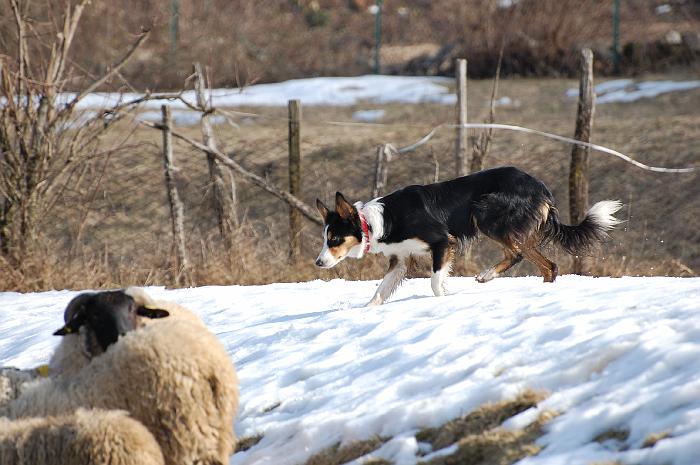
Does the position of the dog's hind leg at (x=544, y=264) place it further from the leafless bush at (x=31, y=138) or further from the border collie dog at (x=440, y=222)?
the leafless bush at (x=31, y=138)

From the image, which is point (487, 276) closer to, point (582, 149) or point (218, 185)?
point (582, 149)

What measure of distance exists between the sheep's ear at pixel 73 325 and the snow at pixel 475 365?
1068 millimetres

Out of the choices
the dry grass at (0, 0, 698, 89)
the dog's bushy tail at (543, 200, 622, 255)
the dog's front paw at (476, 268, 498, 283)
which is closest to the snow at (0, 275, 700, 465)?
the dog's front paw at (476, 268, 498, 283)

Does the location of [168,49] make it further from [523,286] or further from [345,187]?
[523,286]

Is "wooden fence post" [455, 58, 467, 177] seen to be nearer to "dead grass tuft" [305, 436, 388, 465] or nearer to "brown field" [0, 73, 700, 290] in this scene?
"brown field" [0, 73, 700, 290]

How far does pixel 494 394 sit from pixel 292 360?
5.76 feet

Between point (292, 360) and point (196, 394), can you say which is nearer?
point (196, 394)

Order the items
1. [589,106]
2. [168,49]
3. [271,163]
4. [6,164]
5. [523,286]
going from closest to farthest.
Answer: [523,286], [6,164], [589,106], [271,163], [168,49]

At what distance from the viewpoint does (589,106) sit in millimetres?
10445

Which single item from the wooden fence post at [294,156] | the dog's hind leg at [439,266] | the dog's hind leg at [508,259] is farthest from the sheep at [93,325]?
the wooden fence post at [294,156]

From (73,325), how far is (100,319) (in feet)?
0.44

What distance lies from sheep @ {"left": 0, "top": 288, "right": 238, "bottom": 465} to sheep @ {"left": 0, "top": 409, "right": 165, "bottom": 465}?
0.24 m

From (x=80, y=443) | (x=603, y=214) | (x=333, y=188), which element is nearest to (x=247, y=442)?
(x=80, y=443)

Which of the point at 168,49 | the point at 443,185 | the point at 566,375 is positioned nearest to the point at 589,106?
the point at 443,185
